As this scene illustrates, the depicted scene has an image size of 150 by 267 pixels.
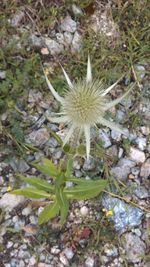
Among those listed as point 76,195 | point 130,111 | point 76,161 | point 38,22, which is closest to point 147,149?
point 130,111

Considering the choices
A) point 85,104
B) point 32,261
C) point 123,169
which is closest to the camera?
point 85,104

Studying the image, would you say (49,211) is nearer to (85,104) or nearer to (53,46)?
(85,104)

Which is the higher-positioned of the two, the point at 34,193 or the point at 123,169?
the point at 34,193

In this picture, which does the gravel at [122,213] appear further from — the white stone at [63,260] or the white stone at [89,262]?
the white stone at [63,260]

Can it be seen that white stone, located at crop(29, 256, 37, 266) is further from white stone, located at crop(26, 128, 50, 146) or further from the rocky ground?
white stone, located at crop(26, 128, 50, 146)

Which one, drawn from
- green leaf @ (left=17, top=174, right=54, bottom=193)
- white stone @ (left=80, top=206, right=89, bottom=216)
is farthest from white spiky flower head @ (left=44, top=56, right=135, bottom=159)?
white stone @ (left=80, top=206, right=89, bottom=216)

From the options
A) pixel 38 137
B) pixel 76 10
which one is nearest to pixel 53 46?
pixel 76 10

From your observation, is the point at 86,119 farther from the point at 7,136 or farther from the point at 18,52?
the point at 18,52
